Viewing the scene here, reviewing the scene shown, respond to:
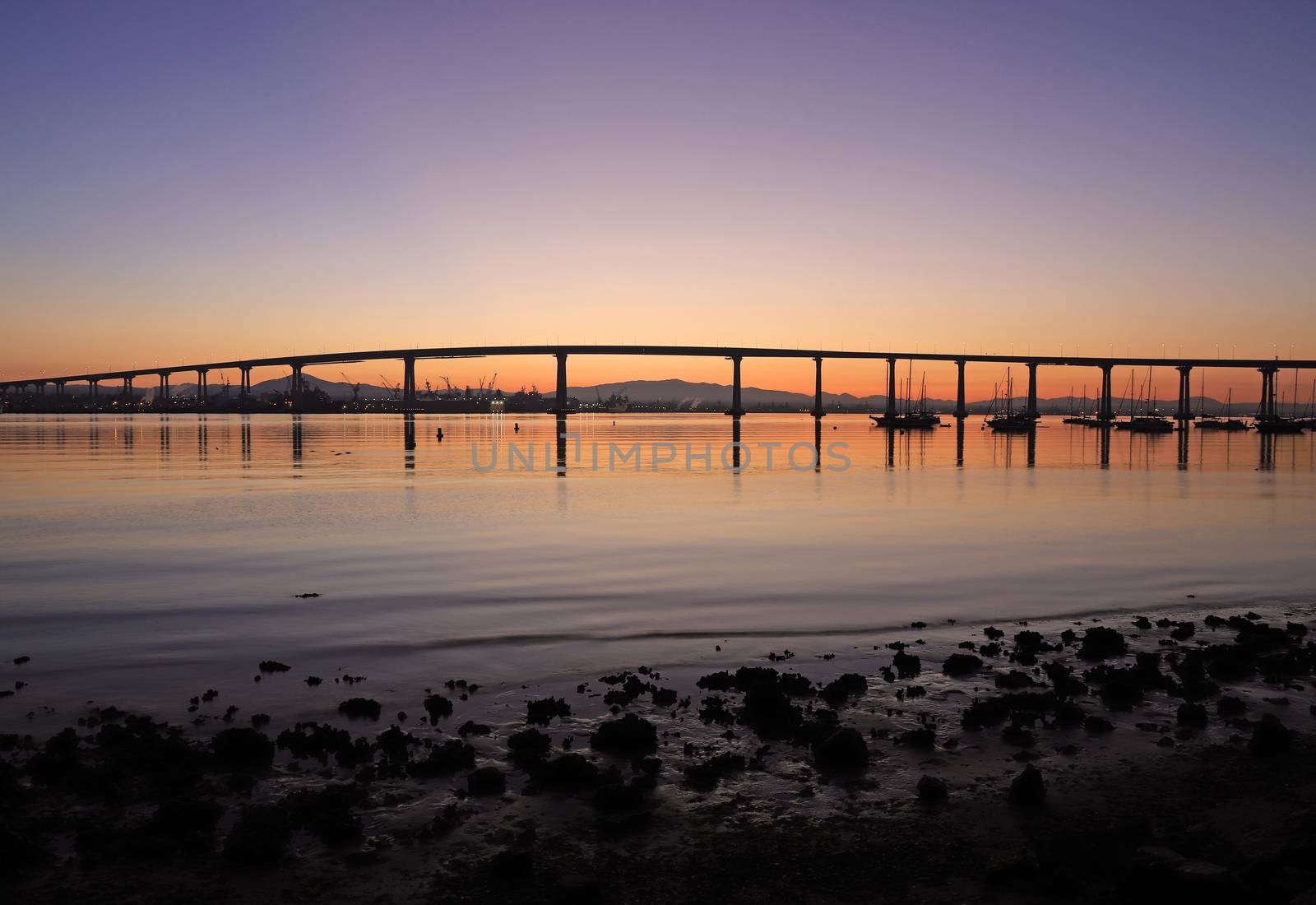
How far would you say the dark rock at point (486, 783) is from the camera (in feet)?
26.0

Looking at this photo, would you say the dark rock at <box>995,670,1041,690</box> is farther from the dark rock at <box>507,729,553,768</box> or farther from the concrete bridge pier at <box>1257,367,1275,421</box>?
the concrete bridge pier at <box>1257,367,1275,421</box>

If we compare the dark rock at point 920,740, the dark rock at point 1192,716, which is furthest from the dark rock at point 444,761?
the dark rock at point 1192,716

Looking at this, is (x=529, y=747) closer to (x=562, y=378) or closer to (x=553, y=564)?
(x=553, y=564)

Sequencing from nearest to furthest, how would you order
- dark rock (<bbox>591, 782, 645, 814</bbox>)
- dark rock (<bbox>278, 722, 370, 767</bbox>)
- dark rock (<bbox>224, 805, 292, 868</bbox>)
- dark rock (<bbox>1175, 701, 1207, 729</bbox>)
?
dark rock (<bbox>224, 805, 292, 868</bbox>)
dark rock (<bbox>591, 782, 645, 814</bbox>)
dark rock (<bbox>278, 722, 370, 767</bbox>)
dark rock (<bbox>1175, 701, 1207, 729</bbox>)

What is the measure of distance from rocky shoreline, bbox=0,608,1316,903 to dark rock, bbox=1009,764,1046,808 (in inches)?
0.8

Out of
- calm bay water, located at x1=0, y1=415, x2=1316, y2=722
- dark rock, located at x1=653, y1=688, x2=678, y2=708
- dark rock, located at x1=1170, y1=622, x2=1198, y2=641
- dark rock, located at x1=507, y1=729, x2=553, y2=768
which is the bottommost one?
calm bay water, located at x1=0, y1=415, x2=1316, y2=722

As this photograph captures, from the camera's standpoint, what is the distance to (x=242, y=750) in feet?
28.1

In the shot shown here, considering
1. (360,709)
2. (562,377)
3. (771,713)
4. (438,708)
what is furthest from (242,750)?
(562,377)

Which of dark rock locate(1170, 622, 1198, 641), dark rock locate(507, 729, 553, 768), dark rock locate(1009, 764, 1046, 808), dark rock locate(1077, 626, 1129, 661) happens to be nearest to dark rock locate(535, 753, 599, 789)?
dark rock locate(507, 729, 553, 768)

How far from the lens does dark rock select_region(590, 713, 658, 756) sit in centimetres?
888

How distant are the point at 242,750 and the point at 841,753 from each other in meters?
5.48

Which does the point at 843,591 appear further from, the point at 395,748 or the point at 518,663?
the point at 395,748

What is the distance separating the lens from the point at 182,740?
902cm

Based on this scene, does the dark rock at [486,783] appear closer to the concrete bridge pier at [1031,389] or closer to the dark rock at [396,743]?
the dark rock at [396,743]
